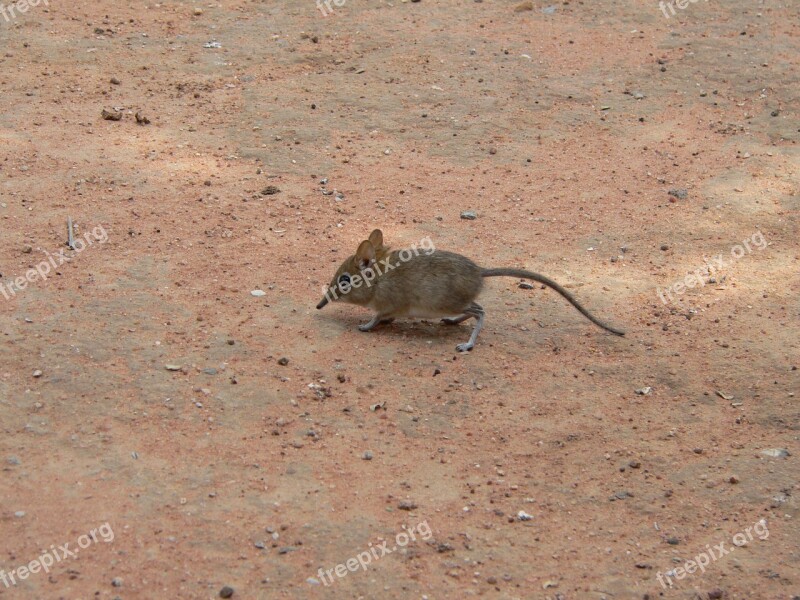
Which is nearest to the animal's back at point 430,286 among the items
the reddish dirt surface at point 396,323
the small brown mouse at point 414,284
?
the small brown mouse at point 414,284

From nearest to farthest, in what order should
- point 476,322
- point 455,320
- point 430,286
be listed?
point 430,286
point 476,322
point 455,320

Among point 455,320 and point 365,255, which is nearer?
point 365,255

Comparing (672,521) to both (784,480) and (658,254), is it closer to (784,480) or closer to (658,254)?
(784,480)

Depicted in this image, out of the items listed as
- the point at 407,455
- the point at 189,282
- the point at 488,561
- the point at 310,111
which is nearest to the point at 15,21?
the point at 310,111

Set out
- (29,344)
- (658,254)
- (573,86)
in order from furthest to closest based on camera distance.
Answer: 1. (573,86)
2. (658,254)
3. (29,344)

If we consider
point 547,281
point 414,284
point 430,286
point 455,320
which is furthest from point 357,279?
point 547,281

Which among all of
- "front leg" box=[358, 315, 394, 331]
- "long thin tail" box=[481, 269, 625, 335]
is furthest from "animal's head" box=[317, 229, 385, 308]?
"long thin tail" box=[481, 269, 625, 335]

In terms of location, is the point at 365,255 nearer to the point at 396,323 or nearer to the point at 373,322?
the point at 373,322

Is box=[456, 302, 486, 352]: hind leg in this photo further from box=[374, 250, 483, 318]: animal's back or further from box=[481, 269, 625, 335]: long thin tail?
box=[481, 269, 625, 335]: long thin tail
